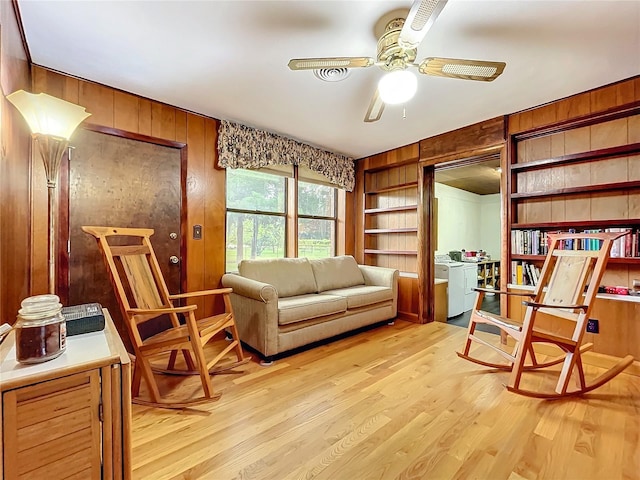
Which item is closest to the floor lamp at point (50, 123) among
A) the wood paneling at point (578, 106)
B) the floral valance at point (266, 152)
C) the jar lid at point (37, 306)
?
the jar lid at point (37, 306)

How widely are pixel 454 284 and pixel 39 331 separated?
4.42 m

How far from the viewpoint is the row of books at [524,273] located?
2.75 metres

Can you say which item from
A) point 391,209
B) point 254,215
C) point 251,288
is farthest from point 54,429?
point 391,209

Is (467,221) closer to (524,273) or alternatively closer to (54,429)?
(524,273)

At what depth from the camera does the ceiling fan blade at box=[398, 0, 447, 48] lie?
1176mm

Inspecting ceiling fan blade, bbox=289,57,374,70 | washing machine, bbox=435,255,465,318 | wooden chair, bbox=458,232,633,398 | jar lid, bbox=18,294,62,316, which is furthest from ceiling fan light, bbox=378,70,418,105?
washing machine, bbox=435,255,465,318

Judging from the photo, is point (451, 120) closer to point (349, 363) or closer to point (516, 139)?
point (516, 139)

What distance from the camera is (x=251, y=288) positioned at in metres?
2.48

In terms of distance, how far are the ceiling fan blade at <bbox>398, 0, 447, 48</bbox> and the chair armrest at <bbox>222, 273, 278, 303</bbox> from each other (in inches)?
73.5

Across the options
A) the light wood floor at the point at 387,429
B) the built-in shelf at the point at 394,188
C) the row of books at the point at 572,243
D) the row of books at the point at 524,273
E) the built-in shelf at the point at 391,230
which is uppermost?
the built-in shelf at the point at 394,188

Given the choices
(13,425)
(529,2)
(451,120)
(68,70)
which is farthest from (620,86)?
(68,70)

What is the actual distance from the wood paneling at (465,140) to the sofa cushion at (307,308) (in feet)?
6.75

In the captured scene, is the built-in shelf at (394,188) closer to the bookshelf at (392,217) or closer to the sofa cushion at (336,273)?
the bookshelf at (392,217)

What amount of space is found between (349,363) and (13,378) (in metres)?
2.06
